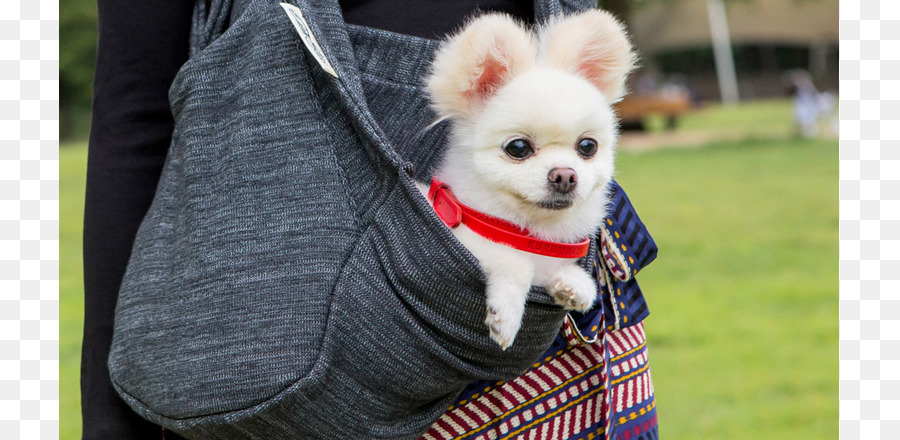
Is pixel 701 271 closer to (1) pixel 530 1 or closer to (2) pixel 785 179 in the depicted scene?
(2) pixel 785 179

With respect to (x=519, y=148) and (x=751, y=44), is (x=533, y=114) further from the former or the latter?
(x=751, y=44)

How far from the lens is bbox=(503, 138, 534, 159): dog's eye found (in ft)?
5.17

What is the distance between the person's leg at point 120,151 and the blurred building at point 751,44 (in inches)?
1393

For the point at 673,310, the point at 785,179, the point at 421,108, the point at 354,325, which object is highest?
the point at 421,108

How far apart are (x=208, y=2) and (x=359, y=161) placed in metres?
0.51

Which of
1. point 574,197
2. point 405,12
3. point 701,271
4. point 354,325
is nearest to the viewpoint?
point 354,325

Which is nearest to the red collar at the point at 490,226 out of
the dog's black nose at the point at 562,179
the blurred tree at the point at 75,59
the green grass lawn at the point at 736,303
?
the dog's black nose at the point at 562,179

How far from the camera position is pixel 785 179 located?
1187cm

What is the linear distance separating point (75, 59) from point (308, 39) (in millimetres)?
33714

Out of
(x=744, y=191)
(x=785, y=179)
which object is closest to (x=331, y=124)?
(x=744, y=191)

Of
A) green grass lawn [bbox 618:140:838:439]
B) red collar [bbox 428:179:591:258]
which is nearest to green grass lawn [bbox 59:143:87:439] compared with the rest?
green grass lawn [bbox 618:140:838:439]

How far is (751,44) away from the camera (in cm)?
3747

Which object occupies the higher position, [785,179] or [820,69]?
[785,179]

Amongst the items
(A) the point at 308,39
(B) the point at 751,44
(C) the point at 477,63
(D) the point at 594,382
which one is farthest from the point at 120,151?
(B) the point at 751,44
